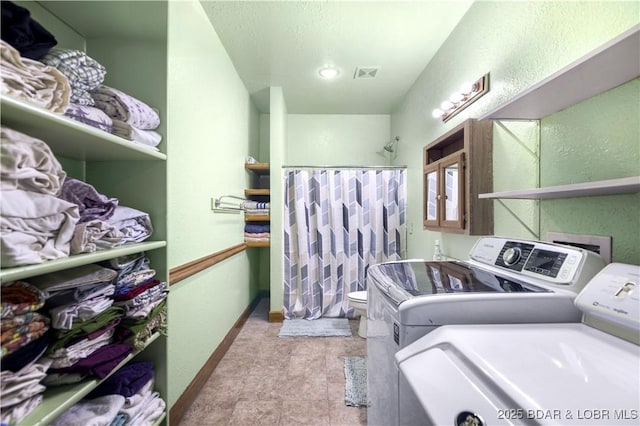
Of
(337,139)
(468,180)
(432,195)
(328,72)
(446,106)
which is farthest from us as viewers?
(337,139)

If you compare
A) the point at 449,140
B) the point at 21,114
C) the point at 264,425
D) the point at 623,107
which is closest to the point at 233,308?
the point at 264,425

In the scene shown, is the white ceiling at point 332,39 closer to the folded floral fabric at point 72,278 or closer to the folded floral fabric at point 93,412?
the folded floral fabric at point 72,278

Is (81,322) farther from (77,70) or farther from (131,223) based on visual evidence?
(77,70)

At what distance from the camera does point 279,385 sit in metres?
1.71

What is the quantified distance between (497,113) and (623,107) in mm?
364

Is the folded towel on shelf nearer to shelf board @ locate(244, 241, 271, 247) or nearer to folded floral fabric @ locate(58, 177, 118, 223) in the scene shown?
folded floral fabric @ locate(58, 177, 118, 223)

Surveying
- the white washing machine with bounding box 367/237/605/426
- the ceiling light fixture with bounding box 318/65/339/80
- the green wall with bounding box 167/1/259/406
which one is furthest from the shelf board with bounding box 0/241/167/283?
the ceiling light fixture with bounding box 318/65/339/80

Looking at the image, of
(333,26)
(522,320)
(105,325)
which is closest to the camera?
(522,320)

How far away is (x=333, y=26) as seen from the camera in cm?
182

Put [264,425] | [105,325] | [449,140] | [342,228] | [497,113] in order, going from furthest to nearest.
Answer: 1. [342,228]
2. [449,140]
3. [264,425]
4. [497,113]
5. [105,325]

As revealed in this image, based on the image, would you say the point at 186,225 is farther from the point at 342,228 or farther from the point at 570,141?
the point at 570,141

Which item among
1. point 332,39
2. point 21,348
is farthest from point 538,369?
point 332,39

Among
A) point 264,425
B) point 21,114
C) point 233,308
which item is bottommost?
point 264,425

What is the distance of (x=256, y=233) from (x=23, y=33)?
2.17 m
